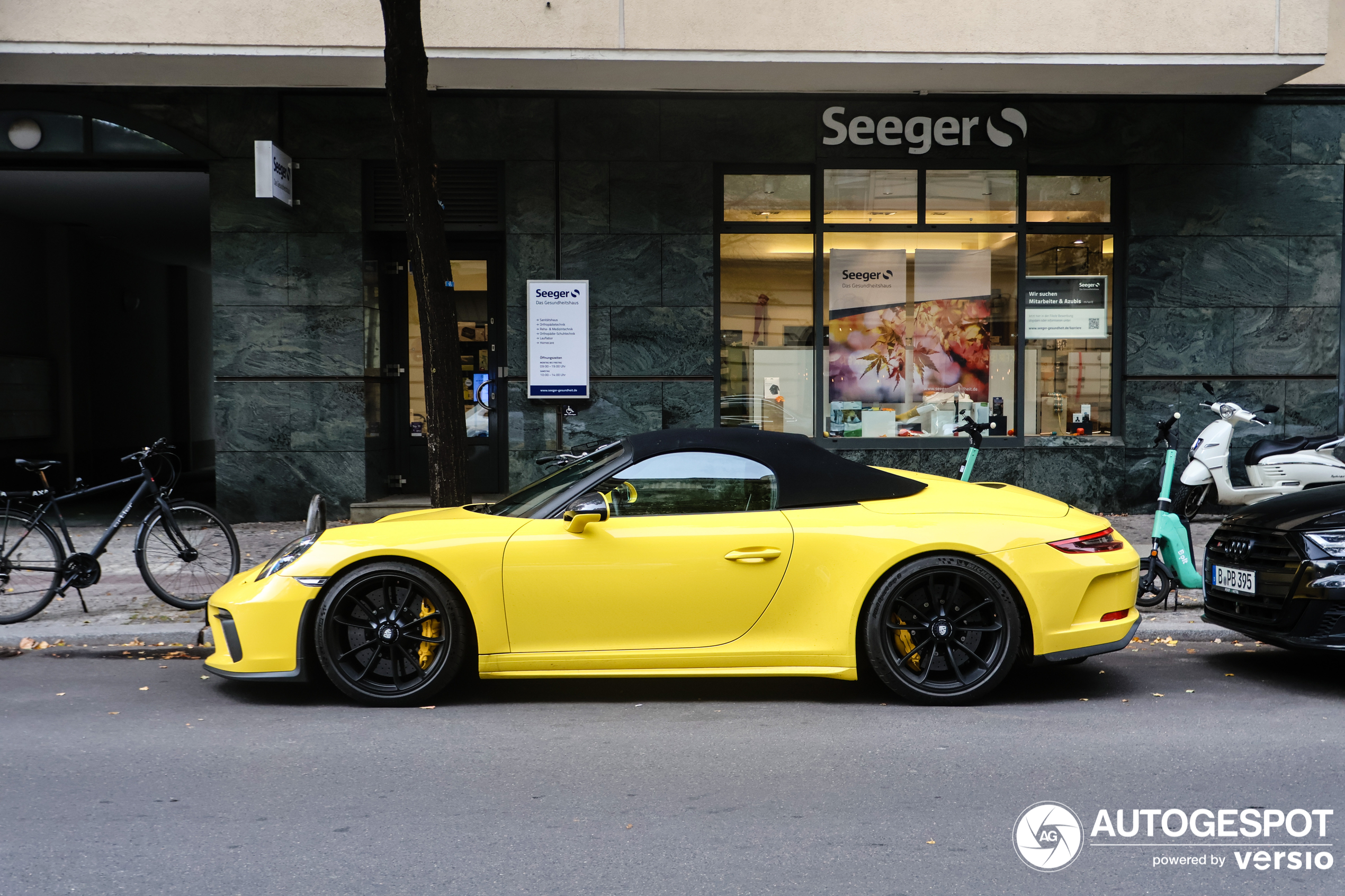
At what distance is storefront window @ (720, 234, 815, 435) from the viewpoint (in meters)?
11.0

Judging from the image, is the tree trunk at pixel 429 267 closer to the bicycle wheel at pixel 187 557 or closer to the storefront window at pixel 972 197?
the bicycle wheel at pixel 187 557

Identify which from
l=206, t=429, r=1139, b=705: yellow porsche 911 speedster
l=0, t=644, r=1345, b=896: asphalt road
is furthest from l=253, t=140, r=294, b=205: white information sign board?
l=206, t=429, r=1139, b=705: yellow porsche 911 speedster

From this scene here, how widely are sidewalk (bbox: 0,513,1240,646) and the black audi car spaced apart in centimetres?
105

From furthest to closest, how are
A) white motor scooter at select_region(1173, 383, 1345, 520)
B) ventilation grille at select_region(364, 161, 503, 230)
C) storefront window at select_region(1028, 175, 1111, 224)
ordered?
storefront window at select_region(1028, 175, 1111, 224)
ventilation grille at select_region(364, 161, 503, 230)
white motor scooter at select_region(1173, 383, 1345, 520)

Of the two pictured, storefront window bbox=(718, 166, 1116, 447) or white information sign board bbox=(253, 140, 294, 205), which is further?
storefront window bbox=(718, 166, 1116, 447)

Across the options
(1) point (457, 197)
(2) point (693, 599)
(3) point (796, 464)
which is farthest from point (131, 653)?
(1) point (457, 197)

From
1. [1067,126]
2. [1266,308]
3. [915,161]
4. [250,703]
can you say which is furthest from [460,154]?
[1266,308]

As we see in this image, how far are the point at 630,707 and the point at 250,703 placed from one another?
6.13ft

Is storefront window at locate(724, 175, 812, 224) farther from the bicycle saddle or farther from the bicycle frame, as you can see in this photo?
the bicycle saddle

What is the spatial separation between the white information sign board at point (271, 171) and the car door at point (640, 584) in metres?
6.71

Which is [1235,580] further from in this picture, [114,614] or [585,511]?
[114,614]

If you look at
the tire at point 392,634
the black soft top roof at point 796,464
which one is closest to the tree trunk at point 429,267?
the tire at point 392,634

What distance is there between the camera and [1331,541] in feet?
16.0

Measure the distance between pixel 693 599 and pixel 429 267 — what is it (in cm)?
365
